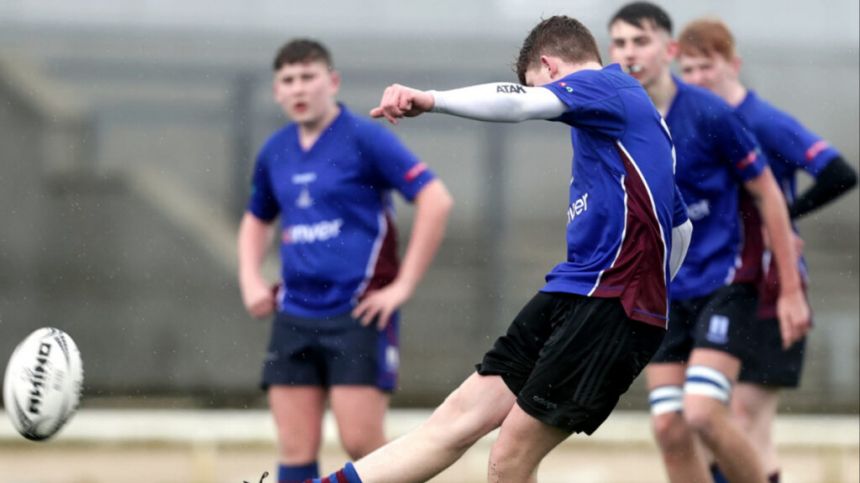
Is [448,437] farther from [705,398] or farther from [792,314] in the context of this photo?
[792,314]

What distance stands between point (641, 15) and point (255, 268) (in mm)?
1954

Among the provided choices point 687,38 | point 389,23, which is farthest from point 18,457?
point 687,38

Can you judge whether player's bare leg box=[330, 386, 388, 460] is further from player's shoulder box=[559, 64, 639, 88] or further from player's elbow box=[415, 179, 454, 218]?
player's shoulder box=[559, 64, 639, 88]

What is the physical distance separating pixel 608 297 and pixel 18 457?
4674 millimetres

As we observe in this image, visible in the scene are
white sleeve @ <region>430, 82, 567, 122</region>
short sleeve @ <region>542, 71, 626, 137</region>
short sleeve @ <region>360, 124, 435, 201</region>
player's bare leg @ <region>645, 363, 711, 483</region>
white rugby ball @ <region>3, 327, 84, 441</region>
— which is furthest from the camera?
short sleeve @ <region>360, 124, 435, 201</region>

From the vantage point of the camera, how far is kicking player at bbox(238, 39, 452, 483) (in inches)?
229

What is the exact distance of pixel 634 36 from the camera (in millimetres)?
5770

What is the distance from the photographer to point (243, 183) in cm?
899

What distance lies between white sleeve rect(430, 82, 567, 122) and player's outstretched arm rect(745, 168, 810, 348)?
213 cm

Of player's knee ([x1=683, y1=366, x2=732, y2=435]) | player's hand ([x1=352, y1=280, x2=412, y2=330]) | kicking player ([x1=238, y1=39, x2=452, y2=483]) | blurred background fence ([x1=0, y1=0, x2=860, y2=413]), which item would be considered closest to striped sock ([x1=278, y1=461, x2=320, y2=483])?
kicking player ([x1=238, y1=39, x2=452, y2=483])

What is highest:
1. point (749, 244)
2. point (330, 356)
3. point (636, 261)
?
point (636, 261)

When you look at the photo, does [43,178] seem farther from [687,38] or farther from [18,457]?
[687,38]

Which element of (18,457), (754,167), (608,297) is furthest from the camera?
(18,457)

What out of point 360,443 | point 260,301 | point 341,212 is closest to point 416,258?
point 341,212
